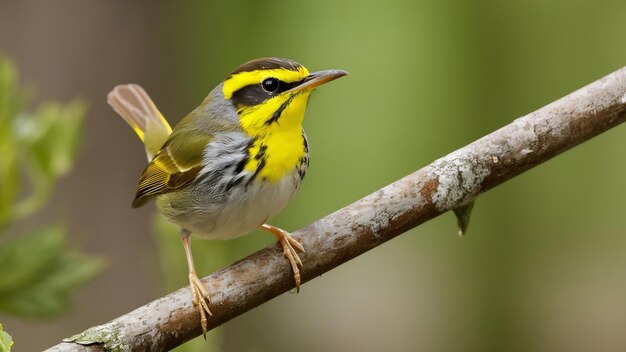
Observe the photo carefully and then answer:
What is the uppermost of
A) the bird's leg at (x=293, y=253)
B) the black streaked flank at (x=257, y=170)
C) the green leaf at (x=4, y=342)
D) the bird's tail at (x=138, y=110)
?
the bird's tail at (x=138, y=110)

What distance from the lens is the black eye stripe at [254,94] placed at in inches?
105

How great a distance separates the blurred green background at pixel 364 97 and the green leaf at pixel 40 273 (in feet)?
7.10

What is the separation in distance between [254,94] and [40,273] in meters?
0.86

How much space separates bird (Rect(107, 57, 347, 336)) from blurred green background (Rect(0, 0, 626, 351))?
5.90 feet

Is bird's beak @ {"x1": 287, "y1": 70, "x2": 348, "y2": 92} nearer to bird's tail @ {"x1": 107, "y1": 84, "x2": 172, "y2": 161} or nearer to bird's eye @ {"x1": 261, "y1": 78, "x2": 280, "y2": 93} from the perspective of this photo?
bird's eye @ {"x1": 261, "y1": 78, "x2": 280, "y2": 93}

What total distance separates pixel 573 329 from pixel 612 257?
2.23 ft

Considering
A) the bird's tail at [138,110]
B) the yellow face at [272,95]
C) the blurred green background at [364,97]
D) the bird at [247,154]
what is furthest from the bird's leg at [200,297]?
the blurred green background at [364,97]

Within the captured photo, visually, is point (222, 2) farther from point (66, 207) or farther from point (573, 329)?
point (573, 329)

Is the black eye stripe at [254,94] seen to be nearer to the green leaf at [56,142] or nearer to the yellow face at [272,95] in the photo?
the yellow face at [272,95]

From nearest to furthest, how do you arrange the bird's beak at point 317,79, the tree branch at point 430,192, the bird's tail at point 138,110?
the tree branch at point 430,192 → the bird's beak at point 317,79 → the bird's tail at point 138,110

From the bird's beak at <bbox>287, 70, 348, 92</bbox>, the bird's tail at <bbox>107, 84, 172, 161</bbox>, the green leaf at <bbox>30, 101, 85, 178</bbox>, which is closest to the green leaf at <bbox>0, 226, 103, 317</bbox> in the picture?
the green leaf at <bbox>30, 101, 85, 178</bbox>

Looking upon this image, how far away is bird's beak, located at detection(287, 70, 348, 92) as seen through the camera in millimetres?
2590

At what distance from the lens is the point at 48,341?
4.94 metres

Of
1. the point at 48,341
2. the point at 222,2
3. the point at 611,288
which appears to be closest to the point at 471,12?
the point at 222,2
